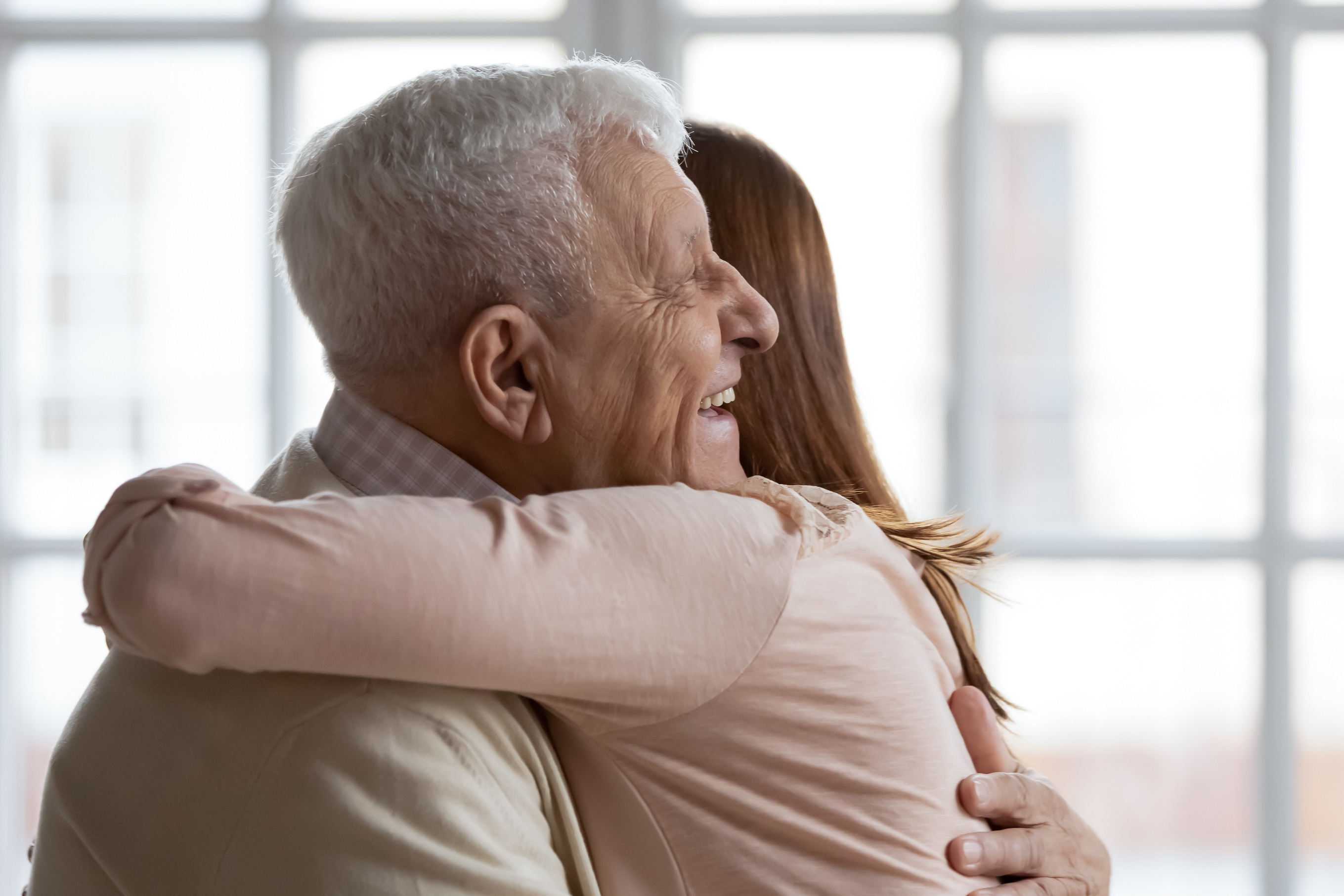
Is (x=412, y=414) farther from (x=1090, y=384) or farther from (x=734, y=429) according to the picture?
(x=1090, y=384)

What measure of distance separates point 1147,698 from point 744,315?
1.76 meters

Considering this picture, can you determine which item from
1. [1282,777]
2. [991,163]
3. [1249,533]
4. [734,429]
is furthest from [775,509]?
[1282,777]

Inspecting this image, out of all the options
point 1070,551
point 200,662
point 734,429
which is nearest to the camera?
point 200,662

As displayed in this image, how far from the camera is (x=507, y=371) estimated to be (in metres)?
1.01

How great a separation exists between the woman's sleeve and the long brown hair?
52cm

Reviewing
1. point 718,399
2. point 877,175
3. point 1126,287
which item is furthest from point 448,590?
point 1126,287

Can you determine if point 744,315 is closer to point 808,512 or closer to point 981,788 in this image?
point 808,512

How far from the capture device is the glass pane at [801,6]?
7.54ft

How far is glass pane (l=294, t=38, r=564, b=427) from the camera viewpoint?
235 cm

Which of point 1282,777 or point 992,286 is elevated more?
point 992,286

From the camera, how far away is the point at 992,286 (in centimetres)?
237

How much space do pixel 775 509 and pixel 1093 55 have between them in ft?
6.08

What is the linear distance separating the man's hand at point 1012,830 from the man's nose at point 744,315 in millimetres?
422

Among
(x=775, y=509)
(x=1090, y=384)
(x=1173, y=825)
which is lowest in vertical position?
(x=1173, y=825)
